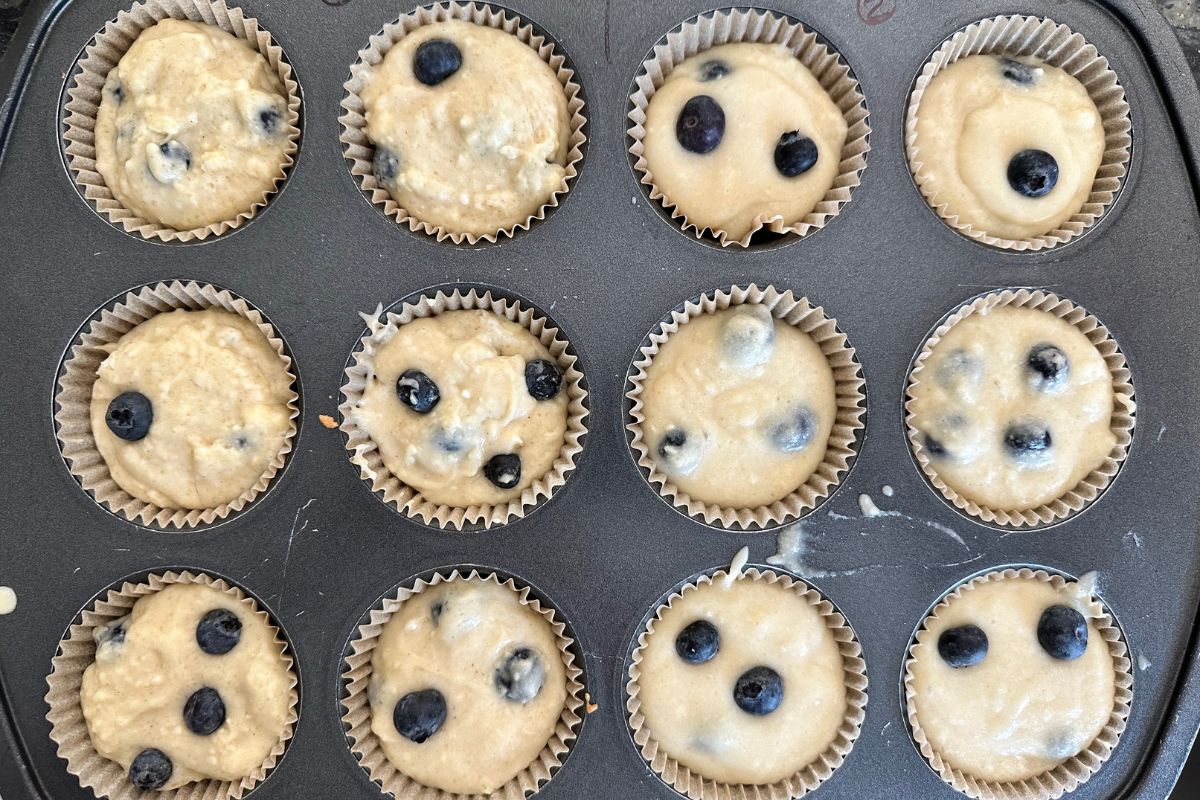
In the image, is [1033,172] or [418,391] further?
[1033,172]

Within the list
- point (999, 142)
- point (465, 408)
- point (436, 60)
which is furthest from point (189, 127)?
point (999, 142)

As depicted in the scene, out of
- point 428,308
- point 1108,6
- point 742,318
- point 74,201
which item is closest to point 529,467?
point 428,308

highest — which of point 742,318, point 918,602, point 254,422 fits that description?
point 742,318

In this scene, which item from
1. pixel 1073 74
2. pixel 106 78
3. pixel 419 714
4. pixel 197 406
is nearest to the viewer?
pixel 419 714

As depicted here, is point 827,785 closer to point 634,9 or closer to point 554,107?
point 554,107

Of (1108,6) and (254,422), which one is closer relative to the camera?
(254,422)

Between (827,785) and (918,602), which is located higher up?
(918,602)

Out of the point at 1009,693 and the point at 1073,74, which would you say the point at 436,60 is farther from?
the point at 1009,693

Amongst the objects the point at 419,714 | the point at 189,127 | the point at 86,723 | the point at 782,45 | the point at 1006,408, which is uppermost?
the point at 782,45
